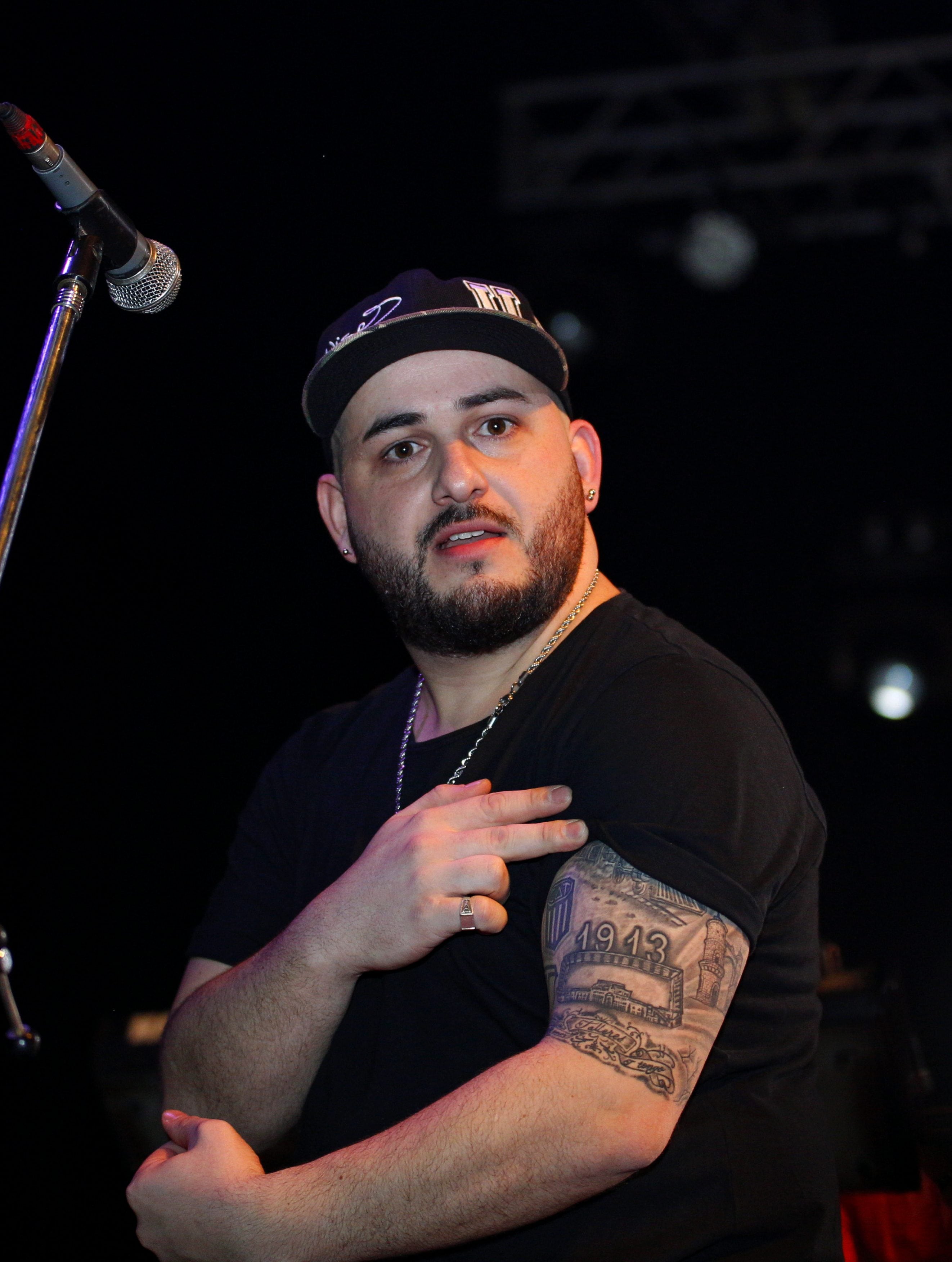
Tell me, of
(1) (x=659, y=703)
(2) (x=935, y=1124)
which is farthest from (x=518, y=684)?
(2) (x=935, y=1124)

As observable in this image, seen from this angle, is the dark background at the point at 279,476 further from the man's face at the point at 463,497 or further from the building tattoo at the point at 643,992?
the building tattoo at the point at 643,992

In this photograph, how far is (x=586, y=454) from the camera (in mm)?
2615

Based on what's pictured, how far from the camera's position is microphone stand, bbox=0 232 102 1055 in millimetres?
1512

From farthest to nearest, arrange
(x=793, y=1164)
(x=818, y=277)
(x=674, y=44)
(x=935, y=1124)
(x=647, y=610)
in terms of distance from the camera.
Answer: (x=818, y=277) < (x=674, y=44) < (x=935, y=1124) < (x=647, y=610) < (x=793, y=1164)

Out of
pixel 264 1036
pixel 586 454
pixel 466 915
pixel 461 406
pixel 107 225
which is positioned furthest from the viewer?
pixel 586 454

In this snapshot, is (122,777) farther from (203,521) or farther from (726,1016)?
(726,1016)

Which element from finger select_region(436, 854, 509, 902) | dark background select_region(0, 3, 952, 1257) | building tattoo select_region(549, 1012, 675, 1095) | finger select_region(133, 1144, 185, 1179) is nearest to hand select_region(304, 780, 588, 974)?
finger select_region(436, 854, 509, 902)

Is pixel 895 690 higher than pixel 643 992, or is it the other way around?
pixel 895 690

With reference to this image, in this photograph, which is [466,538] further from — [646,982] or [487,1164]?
[487,1164]

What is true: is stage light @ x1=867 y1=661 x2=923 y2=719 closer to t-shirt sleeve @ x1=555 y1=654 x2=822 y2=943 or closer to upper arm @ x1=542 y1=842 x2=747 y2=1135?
t-shirt sleeve @ x1=555 y1=654 x2=822 y2=943

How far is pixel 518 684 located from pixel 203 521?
9.68ft

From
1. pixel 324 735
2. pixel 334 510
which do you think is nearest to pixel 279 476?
pixel 334 510

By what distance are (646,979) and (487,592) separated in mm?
876

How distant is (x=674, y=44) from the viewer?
216 inches
